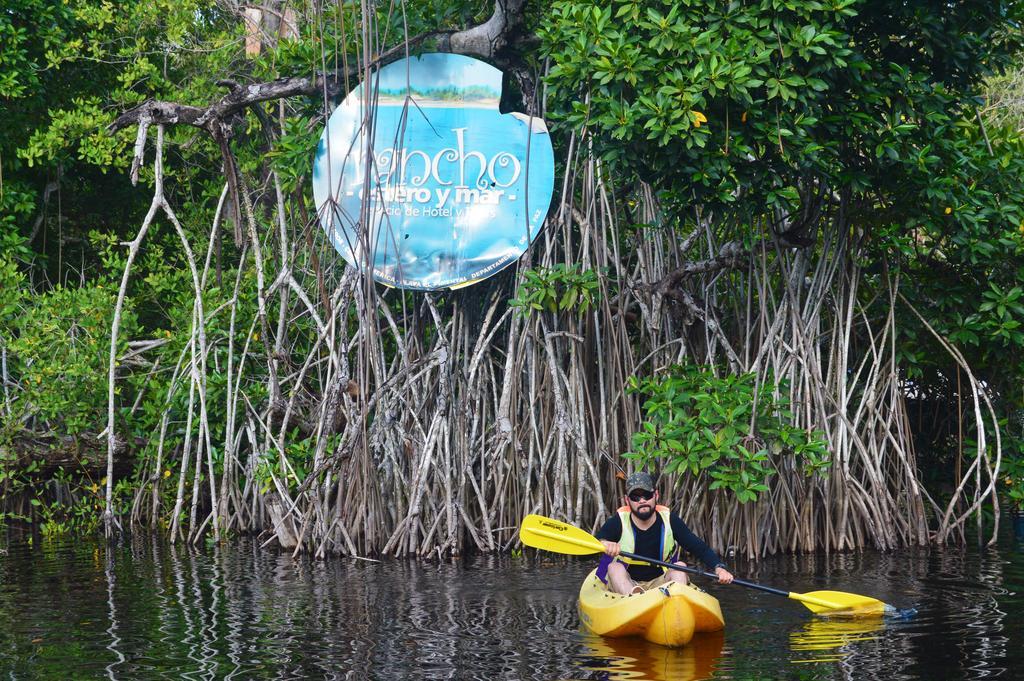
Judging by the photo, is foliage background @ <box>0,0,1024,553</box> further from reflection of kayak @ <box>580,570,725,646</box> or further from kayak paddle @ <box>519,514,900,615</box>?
reflection of kayak @ <box>580,570,725,646</box>

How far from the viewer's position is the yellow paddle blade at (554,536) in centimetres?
789

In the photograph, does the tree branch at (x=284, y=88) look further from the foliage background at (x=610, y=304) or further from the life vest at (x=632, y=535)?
the life vest at (x=632, y=535)

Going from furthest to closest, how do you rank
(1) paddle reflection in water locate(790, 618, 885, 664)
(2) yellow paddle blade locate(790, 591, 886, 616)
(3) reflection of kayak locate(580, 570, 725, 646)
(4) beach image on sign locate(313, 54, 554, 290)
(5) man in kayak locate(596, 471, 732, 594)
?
(4) beach image on sign locate(313, 54, 554, 290) < (5) man in kayak locate(596, 471, 732, 594) < (2) yellow paddle blade locate(790, 591, 886, 616) < (3) reflection of kayak locate(580, 570, 725, 646) < (1) paddle reflection in water locate(790, 618, 885, 664)

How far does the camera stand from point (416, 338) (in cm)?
1027

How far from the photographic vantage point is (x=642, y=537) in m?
7.84

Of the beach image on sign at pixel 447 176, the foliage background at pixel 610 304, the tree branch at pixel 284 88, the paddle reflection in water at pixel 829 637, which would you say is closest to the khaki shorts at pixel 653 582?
the paddle reflection in water at pixel 829 637

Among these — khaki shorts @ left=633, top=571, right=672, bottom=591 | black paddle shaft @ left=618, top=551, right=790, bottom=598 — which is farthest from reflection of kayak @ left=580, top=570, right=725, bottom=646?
khaki shorts @ left=633, top=571, right=672, bottom=591

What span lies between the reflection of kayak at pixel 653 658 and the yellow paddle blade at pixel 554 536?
3.32 ft

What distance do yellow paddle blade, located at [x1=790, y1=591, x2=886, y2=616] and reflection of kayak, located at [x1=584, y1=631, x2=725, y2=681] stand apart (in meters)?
0.68

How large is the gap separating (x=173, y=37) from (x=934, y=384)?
7378 mm

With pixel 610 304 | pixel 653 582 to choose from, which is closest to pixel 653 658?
pixel 653 582

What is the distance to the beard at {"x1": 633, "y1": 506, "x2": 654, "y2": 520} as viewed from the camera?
25.3 feet

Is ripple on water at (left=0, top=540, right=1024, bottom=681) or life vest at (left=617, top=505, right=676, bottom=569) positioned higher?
life vest at (left=617, top=505, right=676, bottom=569)

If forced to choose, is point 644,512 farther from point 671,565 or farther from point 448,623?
point 448,623
